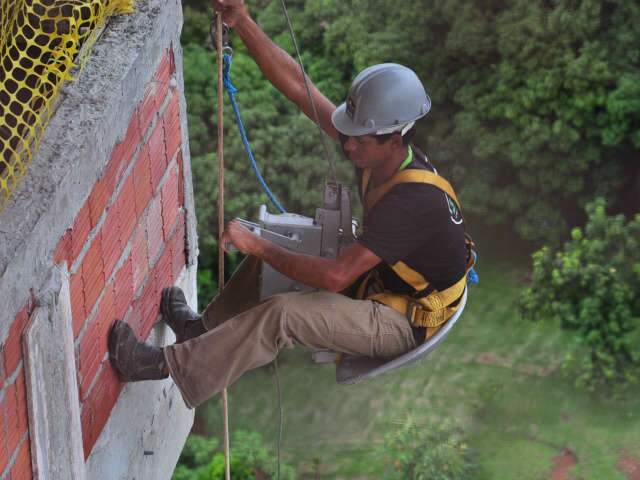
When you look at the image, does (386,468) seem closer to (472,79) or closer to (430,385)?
(430,385)

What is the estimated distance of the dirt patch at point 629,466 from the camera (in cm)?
1208

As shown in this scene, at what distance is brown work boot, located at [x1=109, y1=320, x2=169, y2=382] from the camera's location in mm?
4219

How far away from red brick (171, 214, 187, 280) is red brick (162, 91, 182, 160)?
382 millimetres

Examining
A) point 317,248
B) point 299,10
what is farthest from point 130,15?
point 299,10

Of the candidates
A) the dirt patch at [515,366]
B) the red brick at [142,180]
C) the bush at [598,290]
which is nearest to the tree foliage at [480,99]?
the dirt patch at [515,366]

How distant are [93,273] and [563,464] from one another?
9672mm

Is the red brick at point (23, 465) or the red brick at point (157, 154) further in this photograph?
the red brick at point (157, 154)

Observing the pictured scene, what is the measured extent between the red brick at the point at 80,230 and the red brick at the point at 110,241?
0.59 feet

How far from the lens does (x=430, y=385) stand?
1402cm

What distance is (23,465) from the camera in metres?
3.34

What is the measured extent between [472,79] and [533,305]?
3771 millimetres

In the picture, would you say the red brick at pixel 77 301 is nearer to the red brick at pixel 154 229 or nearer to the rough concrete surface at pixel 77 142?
the rough concrete surface at pixel 77 142

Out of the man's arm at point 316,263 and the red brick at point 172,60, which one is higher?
the red brick at point 172,60

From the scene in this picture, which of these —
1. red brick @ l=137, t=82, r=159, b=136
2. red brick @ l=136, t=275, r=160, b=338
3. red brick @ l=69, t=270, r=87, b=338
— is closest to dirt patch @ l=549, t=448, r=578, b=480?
red brick @ l=136, t=275, r=160, b=338
